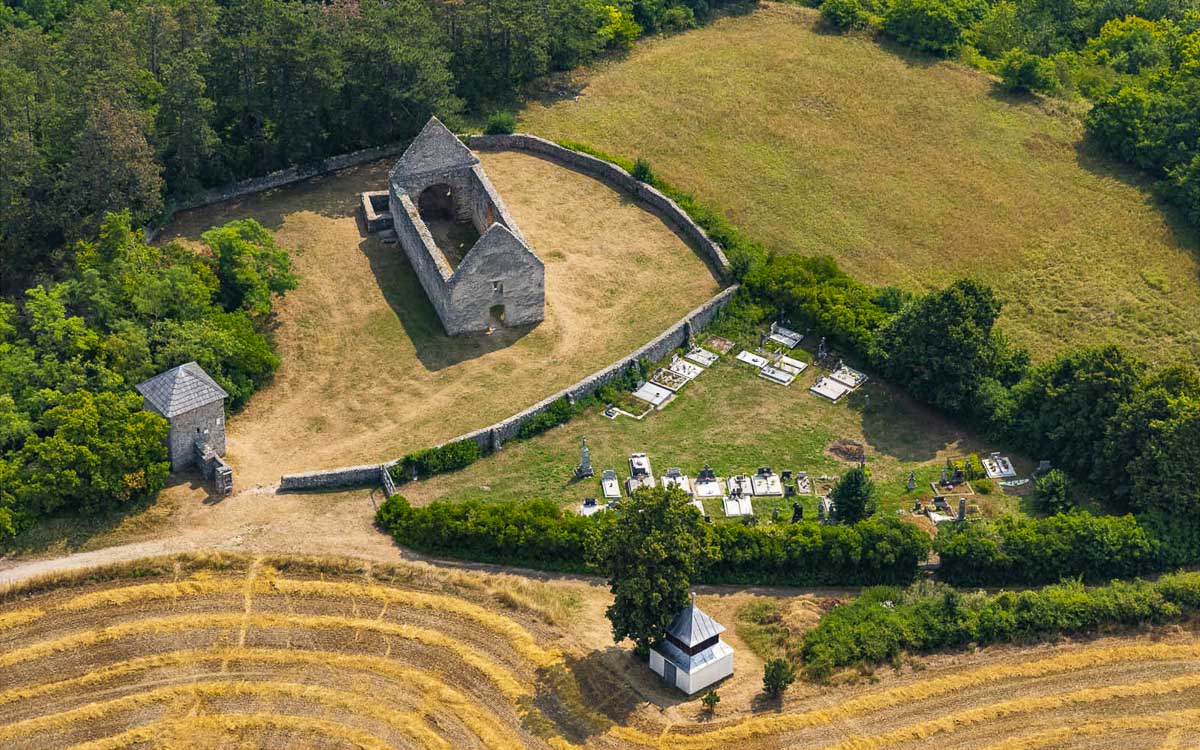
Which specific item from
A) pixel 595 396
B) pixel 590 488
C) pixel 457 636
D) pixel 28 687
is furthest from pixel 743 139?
pixel 28 687

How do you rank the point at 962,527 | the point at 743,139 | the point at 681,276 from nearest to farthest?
the point at 962,527
the point at 681,276
the point at 743,139

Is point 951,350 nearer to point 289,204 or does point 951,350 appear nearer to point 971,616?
point 971,616

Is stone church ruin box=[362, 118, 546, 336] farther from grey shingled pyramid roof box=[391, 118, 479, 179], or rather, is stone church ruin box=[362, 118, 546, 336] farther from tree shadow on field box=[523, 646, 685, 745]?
tree shadow on field box=[523, 646, 685, 745]

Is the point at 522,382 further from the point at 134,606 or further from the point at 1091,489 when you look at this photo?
the point at 1091,489

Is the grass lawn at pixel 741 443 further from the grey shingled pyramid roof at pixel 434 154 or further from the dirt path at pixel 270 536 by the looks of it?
the grey shingled pyramid roof at pixel 434 154

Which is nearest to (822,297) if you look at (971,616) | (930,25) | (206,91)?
(971,616)

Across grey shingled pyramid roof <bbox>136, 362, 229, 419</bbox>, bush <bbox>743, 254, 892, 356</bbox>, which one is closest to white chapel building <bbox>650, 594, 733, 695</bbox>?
bush <bbox>743, 254, 892, 356</bbox>
